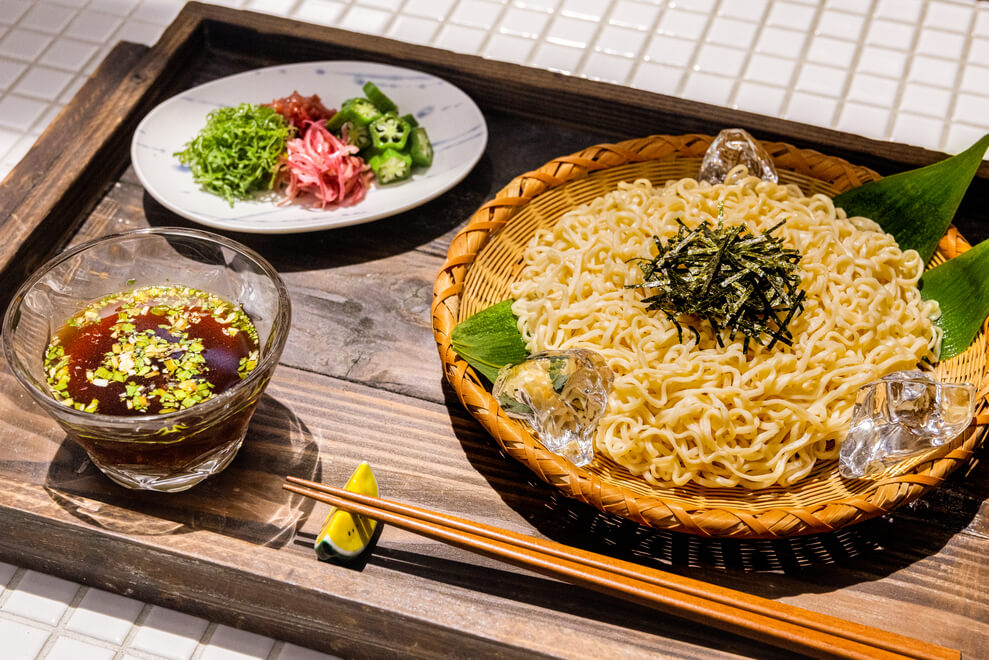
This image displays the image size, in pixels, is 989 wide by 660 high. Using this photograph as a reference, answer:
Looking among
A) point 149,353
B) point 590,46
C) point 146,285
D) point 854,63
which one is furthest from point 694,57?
point 149,353

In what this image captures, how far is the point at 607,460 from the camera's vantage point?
5.94 ft

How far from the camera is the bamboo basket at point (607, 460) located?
160 cm

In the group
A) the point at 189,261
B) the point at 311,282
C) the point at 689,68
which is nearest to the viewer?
the point at 189,261

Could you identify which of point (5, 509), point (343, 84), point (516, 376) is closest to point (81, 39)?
point (343, 84)

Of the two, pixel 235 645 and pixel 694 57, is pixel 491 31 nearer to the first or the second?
pixel 694 57

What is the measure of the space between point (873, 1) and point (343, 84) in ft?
5.95

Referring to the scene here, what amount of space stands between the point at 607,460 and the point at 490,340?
A: 0.33 meters

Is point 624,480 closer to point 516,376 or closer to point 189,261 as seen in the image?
point 516,376

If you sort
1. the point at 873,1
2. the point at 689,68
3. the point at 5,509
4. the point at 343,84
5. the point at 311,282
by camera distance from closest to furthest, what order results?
the point at 5,509
the point at 311,282
the point at 343,84
the point at 689,68
the point at 873,1

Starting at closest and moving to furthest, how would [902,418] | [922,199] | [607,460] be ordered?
[902,418] → [607,460] → [922,199]

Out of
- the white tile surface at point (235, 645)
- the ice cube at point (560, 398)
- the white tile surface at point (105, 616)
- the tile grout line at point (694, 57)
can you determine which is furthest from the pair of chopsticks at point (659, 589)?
the tile grout line at point (694, 57)

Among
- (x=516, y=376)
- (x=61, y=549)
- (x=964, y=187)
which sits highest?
(x=964, y=187)

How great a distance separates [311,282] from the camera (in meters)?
2.22

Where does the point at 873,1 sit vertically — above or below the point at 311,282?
above
